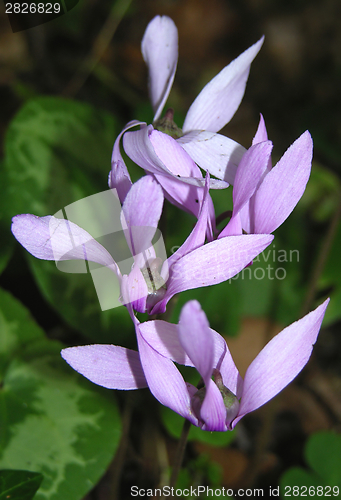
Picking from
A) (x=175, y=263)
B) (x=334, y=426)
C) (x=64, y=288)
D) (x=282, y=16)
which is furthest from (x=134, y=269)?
(x=282, y=16)

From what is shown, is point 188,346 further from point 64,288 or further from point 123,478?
point 123,478

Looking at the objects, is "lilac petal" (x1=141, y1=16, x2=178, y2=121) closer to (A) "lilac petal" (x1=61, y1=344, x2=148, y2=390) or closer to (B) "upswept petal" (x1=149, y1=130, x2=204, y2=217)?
(B) "upswept petal" (x1=149, y1=130, x2=204, y2=217)

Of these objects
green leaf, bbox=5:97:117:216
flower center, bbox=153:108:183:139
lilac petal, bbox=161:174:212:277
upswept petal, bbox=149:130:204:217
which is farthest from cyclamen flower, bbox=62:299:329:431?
green leaf, bbox=5:97:117:216

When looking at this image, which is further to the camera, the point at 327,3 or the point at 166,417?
the point at 327,3

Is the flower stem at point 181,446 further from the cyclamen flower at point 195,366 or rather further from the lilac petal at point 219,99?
the lilac petal at point 219,99

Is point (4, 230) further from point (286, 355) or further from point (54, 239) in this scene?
point (286, 355)

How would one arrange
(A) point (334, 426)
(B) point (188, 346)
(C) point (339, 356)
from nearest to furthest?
(B) point (188, 346) → (A) point (334, 426) → (C) point (339, 356)

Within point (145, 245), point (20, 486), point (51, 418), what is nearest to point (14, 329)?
point (51, 418)
